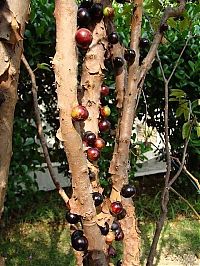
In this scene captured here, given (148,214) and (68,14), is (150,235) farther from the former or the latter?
(68,14)

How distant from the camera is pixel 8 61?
3.37ft

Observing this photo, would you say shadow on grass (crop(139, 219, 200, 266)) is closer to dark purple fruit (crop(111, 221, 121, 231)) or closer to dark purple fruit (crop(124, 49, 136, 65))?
dark purple fruit (crop(111, 221, 121, 231))

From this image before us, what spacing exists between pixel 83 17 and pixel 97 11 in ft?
0.18

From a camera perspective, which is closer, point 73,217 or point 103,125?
point 73,217

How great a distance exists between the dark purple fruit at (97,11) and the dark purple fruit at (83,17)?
2 cm

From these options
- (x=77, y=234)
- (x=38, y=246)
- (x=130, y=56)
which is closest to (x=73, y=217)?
(x=77, y=234)

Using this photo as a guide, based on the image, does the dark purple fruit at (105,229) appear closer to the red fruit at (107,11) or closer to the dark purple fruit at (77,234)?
the dark purple fruit at (77,234)

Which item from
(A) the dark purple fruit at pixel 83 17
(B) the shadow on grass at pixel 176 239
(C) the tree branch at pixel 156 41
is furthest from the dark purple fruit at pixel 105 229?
(B) the shadow on grass at pixel 176 239

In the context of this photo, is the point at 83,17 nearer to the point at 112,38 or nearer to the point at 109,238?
the point at 112,38

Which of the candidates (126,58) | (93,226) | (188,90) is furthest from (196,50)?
(93,226)

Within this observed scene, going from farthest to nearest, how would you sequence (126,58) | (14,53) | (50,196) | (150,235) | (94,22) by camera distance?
(50,196), (150,235), (126,58), (94,22), (14,53)

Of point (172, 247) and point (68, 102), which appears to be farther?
point (172, 247)

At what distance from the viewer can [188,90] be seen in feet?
14.0

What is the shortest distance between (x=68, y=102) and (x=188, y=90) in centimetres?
332
